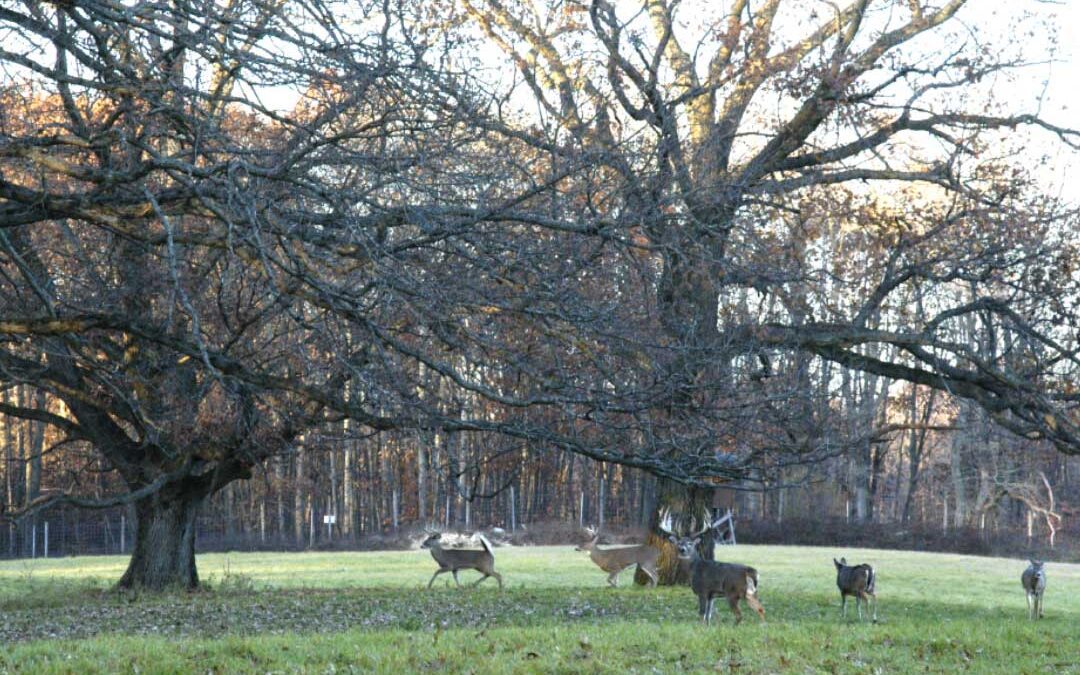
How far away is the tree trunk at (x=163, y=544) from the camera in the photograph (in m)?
22.7

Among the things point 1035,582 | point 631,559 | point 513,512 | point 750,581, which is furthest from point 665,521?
point 513,512

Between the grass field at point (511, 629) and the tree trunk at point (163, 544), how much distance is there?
66cm

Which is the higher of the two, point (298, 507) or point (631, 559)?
point (631, 559)

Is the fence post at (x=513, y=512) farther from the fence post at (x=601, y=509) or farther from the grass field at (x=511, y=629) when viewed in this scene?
the grass field at (x=511, y=629)

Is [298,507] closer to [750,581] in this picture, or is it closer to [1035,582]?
[1035,582]

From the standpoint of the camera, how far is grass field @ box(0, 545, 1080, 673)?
35.4 ft

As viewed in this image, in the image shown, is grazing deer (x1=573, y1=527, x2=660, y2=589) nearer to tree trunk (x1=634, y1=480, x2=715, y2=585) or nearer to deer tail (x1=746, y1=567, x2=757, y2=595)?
tree trunk (x1=634, y1=480, x2=715, y2=585)

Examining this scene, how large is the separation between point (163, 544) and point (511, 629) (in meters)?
11.3

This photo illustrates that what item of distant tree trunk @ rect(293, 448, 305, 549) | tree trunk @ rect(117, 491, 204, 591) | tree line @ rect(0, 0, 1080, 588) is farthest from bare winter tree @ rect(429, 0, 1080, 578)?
distant tree trunk @ rect(293, 448, 305, 549)

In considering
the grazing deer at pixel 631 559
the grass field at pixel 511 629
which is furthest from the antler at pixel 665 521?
the grass field at pixel 511 629

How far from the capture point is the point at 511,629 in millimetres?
13500

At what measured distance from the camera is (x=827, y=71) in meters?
19.1

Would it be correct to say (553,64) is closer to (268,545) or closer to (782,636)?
(782,636)

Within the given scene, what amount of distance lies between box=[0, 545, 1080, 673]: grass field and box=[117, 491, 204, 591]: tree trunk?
2.15 feet
